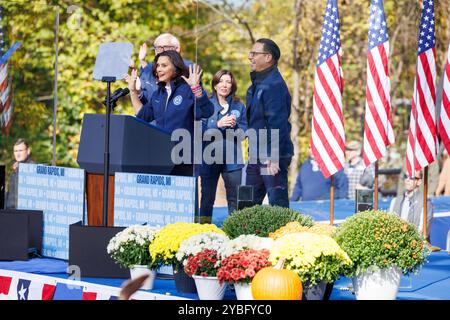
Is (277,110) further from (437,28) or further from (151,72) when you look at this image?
(437,28)

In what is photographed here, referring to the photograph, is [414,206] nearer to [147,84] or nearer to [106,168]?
[147,84]

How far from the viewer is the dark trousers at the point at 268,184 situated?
11.1 meters

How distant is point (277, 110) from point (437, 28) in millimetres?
4333

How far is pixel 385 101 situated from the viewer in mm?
11711

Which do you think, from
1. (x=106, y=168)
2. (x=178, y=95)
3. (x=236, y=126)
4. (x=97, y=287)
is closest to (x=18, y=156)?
(x=178, y=95)

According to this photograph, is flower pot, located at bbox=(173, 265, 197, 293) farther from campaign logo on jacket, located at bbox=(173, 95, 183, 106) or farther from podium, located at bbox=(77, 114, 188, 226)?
campaign logo on jacket, located at bbox=(173, 95, 183, 106)

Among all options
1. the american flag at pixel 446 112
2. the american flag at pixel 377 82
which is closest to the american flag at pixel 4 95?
the american flag at pixel 377 82

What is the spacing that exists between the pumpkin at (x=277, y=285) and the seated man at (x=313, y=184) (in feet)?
25.6

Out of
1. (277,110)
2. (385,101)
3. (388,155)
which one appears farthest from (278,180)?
(388,155)

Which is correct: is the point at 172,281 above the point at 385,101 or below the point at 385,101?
below

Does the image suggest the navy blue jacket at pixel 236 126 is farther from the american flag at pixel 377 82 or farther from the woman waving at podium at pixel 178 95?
the american flag at pixel 377 82

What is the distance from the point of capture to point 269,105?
436 inches

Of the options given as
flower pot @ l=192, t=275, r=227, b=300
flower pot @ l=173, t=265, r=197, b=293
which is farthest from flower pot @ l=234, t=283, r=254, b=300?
flower pot @ l=173, t=265, r=197, b=293

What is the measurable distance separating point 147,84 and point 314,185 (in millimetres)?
4555
